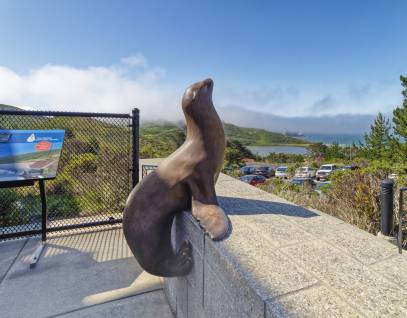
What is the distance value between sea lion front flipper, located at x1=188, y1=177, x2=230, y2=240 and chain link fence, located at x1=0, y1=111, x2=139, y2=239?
2.16 m

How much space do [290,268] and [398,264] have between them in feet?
1.77

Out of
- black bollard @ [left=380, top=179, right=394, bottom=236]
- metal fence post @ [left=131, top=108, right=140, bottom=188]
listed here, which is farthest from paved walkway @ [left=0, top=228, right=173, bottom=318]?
black bollard @ [left=380, top=179, right=394, bottom=236]

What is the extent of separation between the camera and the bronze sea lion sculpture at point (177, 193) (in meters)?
1.79

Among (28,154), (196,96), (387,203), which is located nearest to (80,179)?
(28,154)

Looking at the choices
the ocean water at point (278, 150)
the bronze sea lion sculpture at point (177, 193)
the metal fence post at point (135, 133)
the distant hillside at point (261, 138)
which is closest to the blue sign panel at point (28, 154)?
the metal fence post at point (135, 133)

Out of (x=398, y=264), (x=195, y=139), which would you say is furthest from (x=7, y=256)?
(x=398, y=264)

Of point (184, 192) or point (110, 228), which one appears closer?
point (184, 192)

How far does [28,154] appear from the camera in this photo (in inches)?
117

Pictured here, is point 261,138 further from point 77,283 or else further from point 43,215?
point 77,283

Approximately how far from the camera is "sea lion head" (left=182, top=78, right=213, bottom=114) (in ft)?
6.28

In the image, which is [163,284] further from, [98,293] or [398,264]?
[398,264]

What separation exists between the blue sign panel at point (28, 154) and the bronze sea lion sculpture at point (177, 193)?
178cm

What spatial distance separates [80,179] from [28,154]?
69.4 inches

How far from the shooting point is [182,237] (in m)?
1.92
